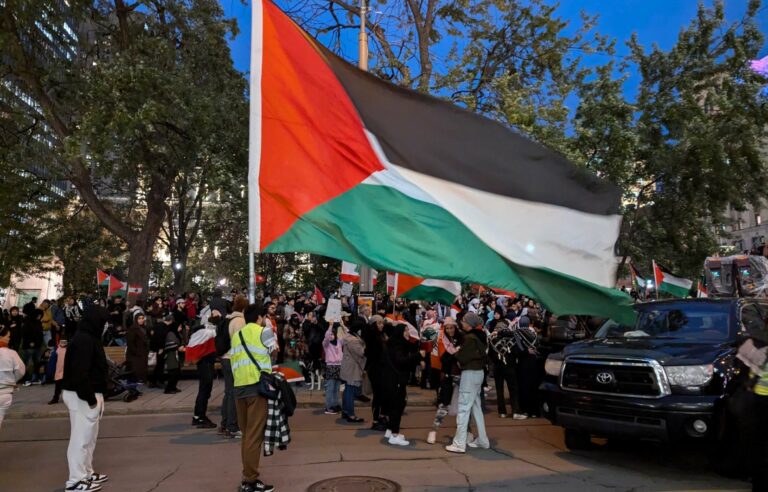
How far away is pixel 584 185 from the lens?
203 inches

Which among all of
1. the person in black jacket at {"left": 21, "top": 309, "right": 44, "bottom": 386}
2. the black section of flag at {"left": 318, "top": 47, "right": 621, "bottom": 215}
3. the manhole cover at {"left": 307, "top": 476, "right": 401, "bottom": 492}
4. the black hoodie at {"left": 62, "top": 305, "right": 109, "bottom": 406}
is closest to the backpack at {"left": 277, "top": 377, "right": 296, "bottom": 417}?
the manhole cover at {"left": 307, "top": 476, "right": 401, "bottom": 492}

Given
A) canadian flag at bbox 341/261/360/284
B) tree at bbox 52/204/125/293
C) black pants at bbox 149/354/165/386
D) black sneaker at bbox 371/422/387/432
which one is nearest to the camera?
black sneaker at bbox 371/422/387/432

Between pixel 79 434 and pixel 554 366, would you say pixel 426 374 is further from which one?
pixel 79 434

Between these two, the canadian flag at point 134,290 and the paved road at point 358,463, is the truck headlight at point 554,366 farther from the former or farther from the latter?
the canadian flag at point 134,290

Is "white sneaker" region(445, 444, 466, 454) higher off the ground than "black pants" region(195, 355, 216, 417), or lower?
lower

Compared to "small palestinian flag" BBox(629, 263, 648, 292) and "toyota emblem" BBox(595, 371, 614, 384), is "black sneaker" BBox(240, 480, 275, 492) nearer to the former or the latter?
"toyota emblem" BBox(595, 371, 614, 384)

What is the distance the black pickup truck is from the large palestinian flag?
1849 millimetres

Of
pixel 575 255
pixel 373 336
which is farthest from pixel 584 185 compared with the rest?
pixel 373 336

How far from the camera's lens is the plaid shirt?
574 cm

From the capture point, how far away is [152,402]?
11.1 metres

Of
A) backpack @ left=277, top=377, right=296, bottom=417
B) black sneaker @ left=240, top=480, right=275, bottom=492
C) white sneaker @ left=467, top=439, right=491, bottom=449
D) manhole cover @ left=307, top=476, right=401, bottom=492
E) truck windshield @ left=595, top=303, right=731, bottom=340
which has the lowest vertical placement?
manhole cover @ left=307, top=476, right=401, bottom=492

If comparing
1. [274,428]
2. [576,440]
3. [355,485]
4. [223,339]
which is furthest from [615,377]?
[223,339]

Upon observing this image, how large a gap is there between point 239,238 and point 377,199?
37.3m

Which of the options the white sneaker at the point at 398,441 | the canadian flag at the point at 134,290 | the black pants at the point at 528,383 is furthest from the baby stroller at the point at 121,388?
the black pants at the point at 528,383
